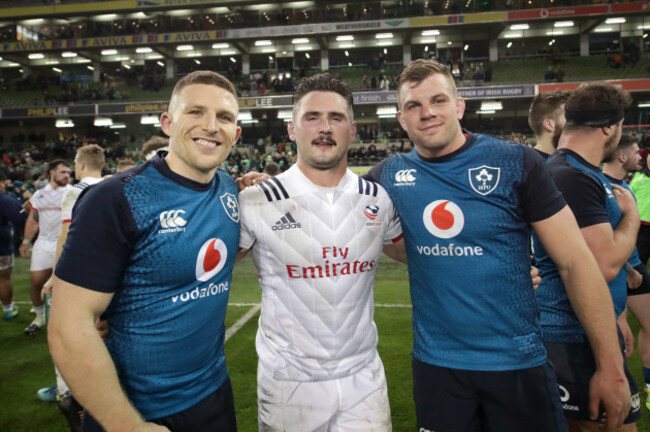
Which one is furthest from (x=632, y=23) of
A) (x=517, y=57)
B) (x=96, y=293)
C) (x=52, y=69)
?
(x=52, y=69)

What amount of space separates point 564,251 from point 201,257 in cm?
176

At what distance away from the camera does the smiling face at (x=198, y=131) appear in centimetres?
202

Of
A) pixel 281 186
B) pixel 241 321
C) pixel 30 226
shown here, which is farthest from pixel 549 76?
pixel 281 186

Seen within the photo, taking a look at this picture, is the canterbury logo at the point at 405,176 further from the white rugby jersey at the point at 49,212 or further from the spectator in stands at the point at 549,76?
the spectator in stands at the point at 549,76

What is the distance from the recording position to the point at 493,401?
206cm

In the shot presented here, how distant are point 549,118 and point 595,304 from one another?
5.67 ft

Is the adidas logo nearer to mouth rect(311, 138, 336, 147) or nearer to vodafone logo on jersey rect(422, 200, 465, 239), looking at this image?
mouth rect(311, 138, 336, 147)

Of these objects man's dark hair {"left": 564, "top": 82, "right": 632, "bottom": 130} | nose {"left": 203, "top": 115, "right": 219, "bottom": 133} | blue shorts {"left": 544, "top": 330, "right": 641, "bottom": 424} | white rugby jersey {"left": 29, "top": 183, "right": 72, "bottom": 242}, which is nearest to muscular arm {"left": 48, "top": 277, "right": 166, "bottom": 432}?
nose {"left": 203, "top": 115, "right": 219, "bottom": 133}

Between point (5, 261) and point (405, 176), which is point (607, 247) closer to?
point (405, 176)

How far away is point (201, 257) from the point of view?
1.93 metres

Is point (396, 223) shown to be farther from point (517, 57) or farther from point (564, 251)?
point (517, 57)

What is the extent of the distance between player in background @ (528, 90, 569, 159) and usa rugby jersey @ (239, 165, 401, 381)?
1.80 metres

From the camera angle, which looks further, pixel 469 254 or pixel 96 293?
pixel 469 254

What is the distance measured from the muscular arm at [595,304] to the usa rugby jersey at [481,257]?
4.8 inches
